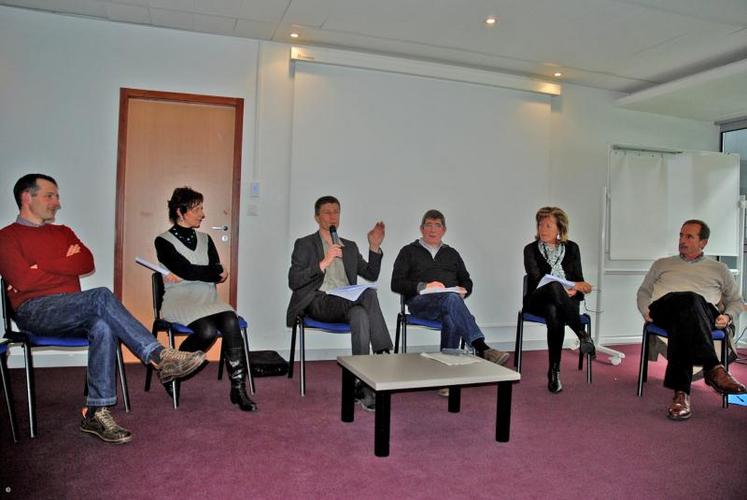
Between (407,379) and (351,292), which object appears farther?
(351,292)

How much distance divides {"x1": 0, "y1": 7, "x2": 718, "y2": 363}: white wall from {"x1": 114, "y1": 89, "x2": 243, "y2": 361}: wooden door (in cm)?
8

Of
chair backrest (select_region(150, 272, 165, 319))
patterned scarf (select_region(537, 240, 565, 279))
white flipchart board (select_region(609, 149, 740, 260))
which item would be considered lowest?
chair backrest (select_region(150, 272, 165, 319))

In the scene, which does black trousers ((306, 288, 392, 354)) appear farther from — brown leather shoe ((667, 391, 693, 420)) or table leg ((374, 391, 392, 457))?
brown leather shoe ((667, 391, 693, 420))

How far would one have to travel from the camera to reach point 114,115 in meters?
4.17

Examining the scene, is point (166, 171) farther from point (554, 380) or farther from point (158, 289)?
point (554, 380)

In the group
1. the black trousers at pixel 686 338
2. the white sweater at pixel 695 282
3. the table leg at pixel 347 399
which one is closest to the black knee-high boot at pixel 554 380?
the black trousers at pixel 686 338

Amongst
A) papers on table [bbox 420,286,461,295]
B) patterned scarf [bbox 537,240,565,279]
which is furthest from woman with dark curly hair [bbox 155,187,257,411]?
patterned scarf [bbox 537,240,565,279]

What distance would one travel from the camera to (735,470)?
2414 mm

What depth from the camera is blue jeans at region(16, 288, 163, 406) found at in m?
2.65

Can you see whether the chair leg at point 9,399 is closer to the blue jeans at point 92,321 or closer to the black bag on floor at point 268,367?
the blue jeans at point 92,321

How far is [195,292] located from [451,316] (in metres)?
1.59

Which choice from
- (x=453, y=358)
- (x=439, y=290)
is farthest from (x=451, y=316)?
(x=453, y=358)

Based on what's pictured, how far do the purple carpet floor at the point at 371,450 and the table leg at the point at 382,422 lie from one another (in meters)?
0.05

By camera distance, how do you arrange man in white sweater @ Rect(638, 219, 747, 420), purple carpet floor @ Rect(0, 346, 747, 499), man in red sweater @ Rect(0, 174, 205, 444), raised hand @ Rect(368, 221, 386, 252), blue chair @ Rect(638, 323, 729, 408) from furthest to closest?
Answer: raised hand @ Rect(368, 221, 386, 252), blue chair @ Rect(638, 323, 729, 408), man in white sweater @ Rect(638, 219, 747, 420), man in red sweater @ Rect(0, 174, 205, 444), purple carpet floor @ Rect(0, 346, 747, 499)
